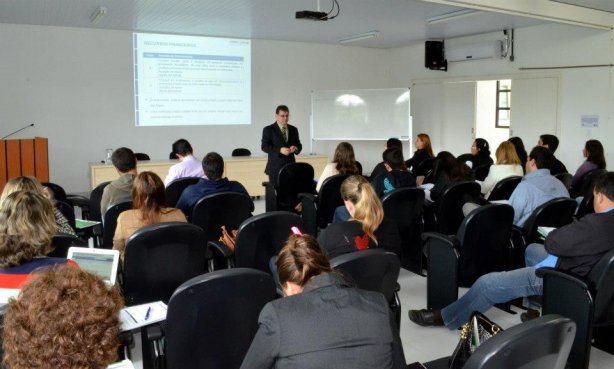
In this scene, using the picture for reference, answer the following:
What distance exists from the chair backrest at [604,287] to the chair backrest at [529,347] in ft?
3.81

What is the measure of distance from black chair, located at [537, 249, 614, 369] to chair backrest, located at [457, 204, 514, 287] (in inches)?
28.2

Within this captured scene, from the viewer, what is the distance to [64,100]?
8547 millimetres

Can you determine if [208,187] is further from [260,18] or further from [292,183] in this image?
[260,18]

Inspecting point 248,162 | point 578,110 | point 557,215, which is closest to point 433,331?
point 557,215

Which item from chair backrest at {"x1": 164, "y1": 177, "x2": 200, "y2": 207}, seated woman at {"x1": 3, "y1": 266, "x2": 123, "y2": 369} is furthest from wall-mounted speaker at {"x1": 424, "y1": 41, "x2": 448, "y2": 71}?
seated woman at {"x1": 3, "y1": 266, "x2": 123, "y2": 369}

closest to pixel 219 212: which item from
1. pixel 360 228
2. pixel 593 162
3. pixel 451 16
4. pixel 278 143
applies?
pixel 360 228

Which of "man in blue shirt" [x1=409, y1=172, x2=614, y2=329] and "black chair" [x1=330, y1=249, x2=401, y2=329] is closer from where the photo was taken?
"black chair" [x1=330, y1=249, x2=401, y2=329]

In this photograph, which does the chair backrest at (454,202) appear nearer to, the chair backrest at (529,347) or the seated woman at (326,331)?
the chair backrest at (529,347)

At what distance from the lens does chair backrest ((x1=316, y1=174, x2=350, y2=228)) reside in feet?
17.7

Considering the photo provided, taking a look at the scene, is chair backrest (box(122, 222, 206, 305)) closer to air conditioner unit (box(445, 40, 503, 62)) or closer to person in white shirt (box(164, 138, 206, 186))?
person in white shirt (box(164, 138, 206, 186))

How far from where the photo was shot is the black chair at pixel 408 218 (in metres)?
4.43

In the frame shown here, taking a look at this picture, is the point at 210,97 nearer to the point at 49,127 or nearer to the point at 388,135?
the point at 49,127

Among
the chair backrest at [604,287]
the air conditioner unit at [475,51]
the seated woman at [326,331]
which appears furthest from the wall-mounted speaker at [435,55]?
the seated woman at [326,331]

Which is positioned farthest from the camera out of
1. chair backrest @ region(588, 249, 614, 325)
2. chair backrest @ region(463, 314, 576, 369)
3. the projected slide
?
the projected slide
